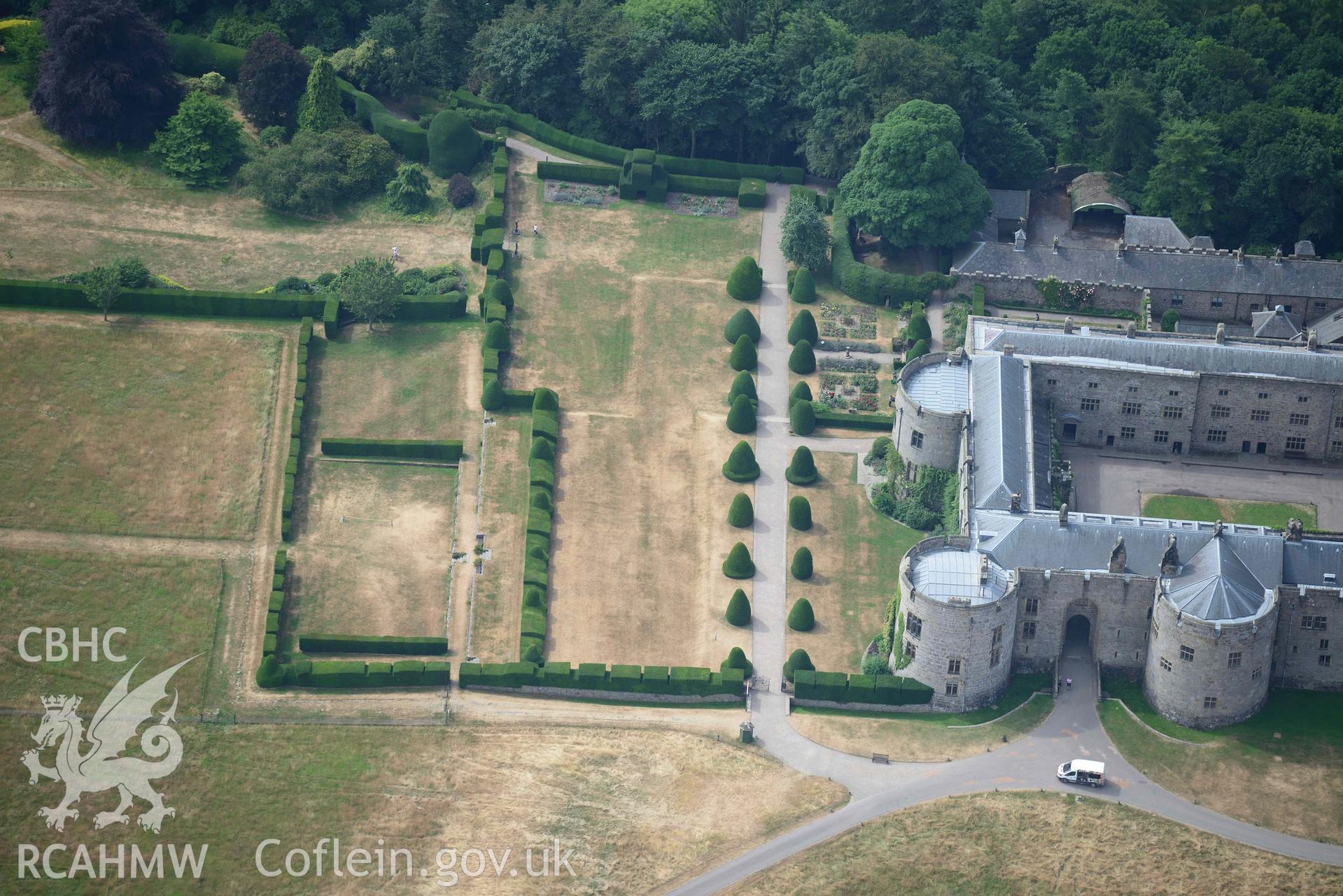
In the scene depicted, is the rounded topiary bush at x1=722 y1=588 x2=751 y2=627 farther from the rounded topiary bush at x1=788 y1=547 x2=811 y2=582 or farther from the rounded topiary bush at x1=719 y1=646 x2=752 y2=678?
the rounded topiary bush at x1=788 y1=547 x2=811 y2=582

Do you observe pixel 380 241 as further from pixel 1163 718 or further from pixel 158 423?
pixel 1163 718

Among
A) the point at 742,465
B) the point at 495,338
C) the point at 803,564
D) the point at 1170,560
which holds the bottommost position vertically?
the point at 803,564

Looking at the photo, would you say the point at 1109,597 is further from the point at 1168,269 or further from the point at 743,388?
the point at 1168,269

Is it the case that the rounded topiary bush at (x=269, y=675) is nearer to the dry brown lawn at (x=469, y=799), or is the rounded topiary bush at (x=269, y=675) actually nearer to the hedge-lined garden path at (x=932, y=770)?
the dry brown lawn at (x=469, y=799)

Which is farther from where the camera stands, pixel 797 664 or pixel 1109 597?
pixel 797 664

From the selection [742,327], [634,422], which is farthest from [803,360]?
[634,422]

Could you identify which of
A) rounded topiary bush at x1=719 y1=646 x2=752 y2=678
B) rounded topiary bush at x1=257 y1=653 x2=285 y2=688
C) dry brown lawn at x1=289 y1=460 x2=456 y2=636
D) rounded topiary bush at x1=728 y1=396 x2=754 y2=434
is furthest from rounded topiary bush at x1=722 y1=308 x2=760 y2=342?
rounded topiary bush at x1=257 y1=653 x2=285 y2=688

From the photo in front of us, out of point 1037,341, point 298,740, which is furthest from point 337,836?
point 1037,341
